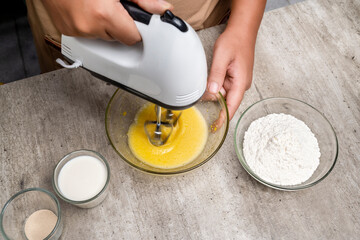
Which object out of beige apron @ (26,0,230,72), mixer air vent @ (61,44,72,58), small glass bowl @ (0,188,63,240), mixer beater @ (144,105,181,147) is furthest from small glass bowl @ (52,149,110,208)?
beige apron @ (26,0,230,72)

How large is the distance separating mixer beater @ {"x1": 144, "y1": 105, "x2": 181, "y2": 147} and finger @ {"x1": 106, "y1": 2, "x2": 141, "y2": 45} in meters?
0.31

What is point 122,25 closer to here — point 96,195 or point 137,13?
point 137,13

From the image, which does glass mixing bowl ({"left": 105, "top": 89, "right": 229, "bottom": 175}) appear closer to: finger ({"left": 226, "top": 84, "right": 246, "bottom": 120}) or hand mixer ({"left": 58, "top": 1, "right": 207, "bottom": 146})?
finger ({"left": 226, "top": 84, "right": 246, "bottom": 120})

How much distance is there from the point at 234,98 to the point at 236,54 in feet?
0.47

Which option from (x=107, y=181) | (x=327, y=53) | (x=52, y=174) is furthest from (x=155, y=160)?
(x=327, y=53)

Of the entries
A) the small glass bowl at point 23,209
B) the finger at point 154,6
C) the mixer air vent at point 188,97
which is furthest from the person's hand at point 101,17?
the small glass bowl at point 23,209

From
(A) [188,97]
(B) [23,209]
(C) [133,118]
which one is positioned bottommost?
(B) [23,209]

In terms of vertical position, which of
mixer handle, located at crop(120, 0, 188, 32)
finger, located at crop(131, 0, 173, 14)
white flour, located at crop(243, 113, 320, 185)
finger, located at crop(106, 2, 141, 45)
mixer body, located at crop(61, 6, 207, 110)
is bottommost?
white flour, located at crop(243, 113, 320, 185)

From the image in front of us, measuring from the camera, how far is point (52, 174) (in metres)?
0.92

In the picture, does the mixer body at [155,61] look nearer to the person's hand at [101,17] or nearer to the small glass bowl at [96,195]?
the person's hand at [101,17]

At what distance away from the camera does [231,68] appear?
1041mm

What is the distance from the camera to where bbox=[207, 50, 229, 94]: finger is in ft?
3.18

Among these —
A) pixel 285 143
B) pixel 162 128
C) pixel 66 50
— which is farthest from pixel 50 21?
pixel 285 143

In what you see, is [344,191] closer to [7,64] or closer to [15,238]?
[15,238]
